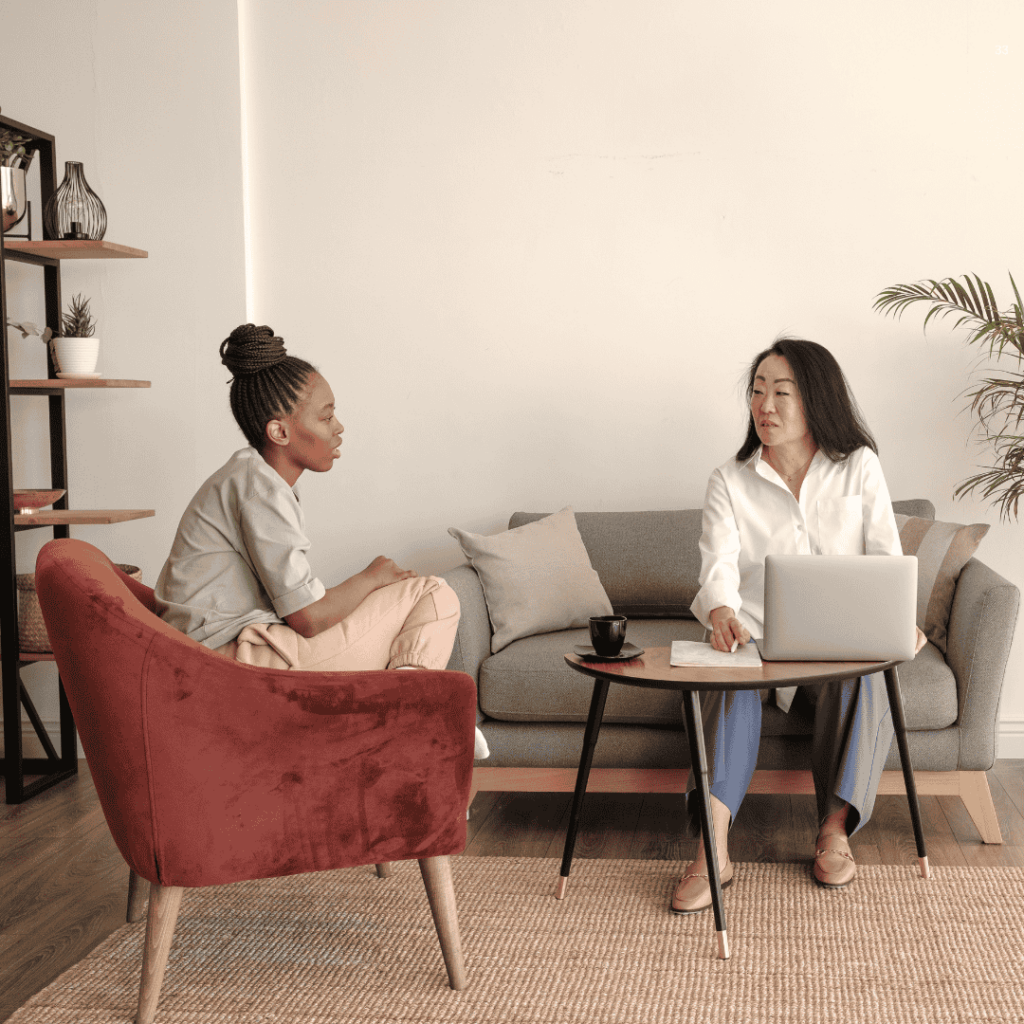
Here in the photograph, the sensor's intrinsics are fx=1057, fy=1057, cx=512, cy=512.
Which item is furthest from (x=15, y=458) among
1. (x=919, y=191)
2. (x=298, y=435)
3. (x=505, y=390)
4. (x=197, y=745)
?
(x=919, y=191)

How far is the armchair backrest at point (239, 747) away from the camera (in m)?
1.67

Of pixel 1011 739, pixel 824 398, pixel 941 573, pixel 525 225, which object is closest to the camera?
pixel 824 398

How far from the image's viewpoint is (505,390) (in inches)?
136

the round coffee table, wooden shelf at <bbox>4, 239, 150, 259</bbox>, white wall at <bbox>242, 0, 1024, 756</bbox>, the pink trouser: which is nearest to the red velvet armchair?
the pink trouser

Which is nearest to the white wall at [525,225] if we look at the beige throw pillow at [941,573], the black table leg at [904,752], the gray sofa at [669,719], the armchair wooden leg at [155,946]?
the beige throw pillow at [941,573]

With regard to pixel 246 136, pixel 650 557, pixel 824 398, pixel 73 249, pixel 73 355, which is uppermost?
pixel 246 136

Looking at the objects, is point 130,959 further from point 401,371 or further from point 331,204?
point 331,204

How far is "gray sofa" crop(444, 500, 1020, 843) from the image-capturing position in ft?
8.15

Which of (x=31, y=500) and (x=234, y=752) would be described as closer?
(x=234, y=752)

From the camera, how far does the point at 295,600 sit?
190 cm

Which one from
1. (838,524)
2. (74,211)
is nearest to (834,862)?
(838,524)

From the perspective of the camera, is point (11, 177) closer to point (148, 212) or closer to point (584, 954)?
point (148, 212)

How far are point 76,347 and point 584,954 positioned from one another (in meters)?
2.31

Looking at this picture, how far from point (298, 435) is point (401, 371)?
4.87ft
